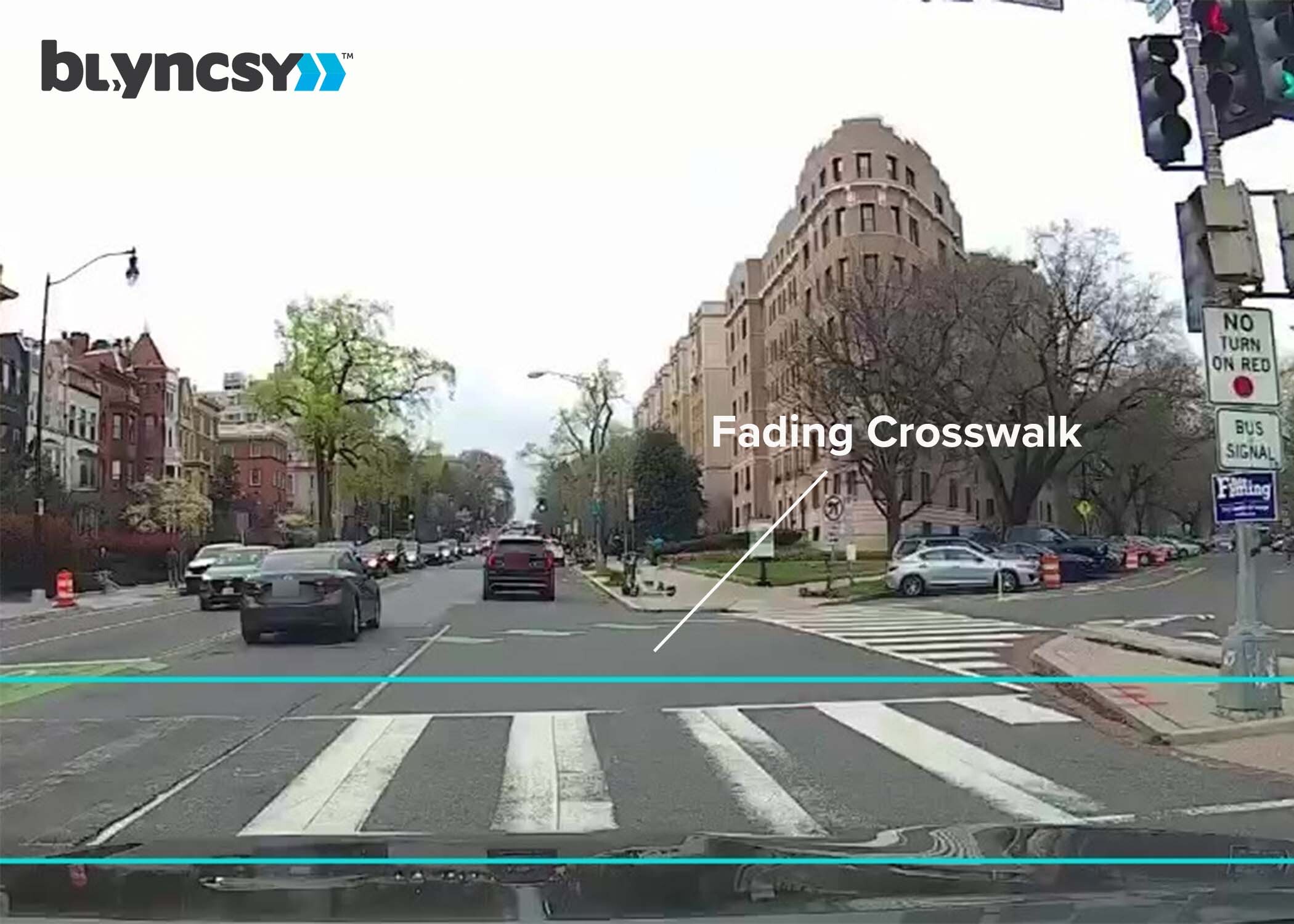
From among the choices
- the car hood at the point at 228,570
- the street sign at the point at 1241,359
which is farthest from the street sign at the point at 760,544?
the street sign at the point at 1241,359

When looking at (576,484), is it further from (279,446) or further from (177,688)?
(177,688)

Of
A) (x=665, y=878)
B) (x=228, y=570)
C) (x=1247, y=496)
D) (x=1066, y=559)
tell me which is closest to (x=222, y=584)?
(x=228, y=570)

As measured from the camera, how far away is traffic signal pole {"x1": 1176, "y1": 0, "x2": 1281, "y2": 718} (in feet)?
36.6

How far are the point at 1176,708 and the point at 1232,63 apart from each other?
544 cm

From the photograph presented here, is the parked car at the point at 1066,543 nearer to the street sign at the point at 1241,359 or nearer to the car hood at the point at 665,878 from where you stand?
the street sign at the point at 1241,359

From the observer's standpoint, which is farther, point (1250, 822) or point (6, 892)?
point (1250, 822)

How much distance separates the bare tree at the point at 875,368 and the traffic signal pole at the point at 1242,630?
110 ft

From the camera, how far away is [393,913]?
3555 mm

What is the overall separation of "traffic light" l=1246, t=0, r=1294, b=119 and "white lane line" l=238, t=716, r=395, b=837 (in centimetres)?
770

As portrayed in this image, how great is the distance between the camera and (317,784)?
8.80 m

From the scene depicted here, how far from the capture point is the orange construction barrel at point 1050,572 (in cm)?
3778

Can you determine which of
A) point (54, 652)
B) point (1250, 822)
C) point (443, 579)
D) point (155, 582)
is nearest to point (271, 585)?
point (54, 652)

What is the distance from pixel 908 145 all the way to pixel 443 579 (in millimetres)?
29283

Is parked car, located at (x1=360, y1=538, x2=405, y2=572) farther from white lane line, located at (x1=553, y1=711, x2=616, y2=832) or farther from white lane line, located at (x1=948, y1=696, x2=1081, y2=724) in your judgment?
white lane line, located at (x1=553, y1=711, x2=616, y2=832)
